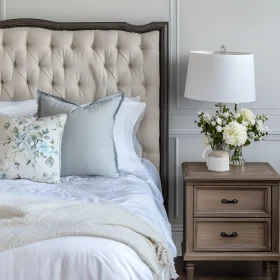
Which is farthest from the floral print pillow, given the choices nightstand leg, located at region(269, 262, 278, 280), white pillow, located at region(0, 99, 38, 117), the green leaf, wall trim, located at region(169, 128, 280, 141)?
nightstand leg, located at region(269, 262, 278, 280)

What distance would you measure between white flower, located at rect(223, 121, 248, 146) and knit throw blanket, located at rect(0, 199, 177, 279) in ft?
3.79

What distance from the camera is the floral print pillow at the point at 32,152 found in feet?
11.9

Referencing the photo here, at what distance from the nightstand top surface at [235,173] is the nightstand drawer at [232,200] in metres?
0.07

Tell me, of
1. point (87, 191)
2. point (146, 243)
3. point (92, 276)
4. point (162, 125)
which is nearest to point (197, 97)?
point (162, 125)

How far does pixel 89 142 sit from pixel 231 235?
3.14 ft

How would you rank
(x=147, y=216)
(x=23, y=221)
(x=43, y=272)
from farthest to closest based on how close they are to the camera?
1. (x=147, y=216)
2. (x=23, y=221)
3. (x=43, y=272)

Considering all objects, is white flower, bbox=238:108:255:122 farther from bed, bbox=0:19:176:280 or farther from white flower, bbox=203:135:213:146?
bed, bbox=0:19:176:280

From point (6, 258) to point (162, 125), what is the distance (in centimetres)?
194

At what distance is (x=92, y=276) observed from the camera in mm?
2523

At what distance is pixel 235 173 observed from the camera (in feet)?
12.9

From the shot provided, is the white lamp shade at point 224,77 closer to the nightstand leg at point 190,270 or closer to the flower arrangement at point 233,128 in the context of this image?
the flower arrangement at point 233,128

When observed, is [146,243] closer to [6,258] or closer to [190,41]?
[6,258]

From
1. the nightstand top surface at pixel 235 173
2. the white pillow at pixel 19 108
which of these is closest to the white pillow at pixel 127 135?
the nightstand top surface at pixel 235 173

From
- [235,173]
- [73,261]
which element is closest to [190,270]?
[235,173]
